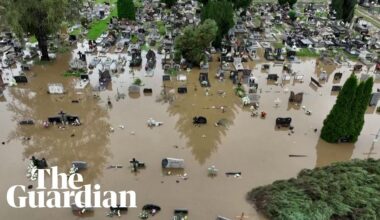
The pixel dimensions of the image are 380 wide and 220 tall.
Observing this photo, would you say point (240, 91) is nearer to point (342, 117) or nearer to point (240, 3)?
point (342, 117)

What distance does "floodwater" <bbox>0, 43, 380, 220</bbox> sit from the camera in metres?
18.9

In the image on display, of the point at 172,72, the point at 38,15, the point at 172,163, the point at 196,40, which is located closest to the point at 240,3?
the point at 196,40

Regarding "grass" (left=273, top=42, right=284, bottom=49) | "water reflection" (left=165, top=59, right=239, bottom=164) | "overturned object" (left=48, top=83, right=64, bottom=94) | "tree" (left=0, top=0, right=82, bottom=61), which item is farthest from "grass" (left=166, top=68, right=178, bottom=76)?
"grass" (left=273, top=42, right=284, bottom=49)

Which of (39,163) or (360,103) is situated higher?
(360,103)

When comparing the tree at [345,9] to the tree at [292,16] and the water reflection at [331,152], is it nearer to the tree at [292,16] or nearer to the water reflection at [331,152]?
the tree at [292,16]

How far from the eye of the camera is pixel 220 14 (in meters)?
37.8

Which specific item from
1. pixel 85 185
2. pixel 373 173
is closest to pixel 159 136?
pixel 85 185

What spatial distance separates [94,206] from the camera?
702 inches

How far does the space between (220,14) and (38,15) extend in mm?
20072

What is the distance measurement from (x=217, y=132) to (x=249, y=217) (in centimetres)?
828

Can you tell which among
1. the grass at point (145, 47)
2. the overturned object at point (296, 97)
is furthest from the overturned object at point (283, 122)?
the grass at point (145, 47)

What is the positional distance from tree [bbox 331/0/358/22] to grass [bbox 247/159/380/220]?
37941 millimetres

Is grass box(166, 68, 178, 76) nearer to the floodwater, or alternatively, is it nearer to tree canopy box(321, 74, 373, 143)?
the floodwater

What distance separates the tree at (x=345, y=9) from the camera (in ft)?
163
